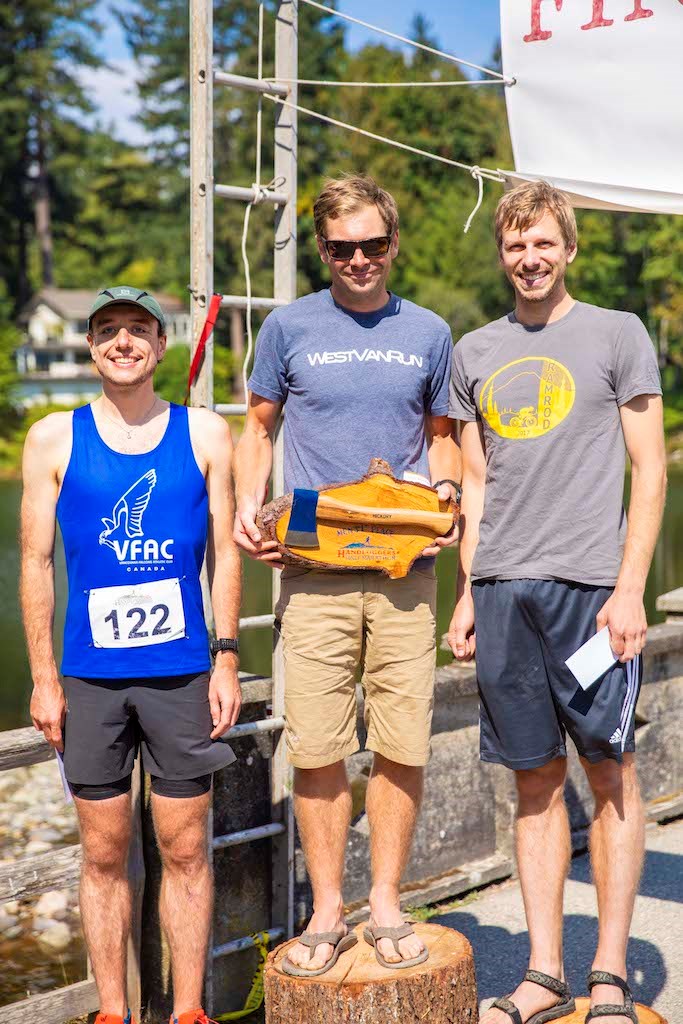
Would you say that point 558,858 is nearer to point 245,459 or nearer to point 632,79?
point 245,459

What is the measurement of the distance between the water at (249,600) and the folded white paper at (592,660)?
11.1 meters

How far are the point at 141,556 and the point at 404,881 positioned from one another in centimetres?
210

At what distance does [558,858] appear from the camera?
11.5 ft

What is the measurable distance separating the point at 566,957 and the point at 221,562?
1879 millimetres

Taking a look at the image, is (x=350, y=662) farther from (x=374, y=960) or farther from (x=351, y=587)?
Answer: (x=374, y=960)

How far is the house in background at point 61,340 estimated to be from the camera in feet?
179

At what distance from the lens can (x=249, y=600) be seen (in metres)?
20.1

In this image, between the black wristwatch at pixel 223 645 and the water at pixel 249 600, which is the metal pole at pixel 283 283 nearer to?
the black wristwatch at pixel 223 645

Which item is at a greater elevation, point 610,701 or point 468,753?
point 610,701

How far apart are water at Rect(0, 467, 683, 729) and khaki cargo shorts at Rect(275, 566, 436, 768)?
35.9ft

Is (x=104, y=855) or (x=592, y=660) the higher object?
(x=592, y=660)

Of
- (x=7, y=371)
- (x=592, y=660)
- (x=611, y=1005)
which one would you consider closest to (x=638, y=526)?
(x=592, y=660)

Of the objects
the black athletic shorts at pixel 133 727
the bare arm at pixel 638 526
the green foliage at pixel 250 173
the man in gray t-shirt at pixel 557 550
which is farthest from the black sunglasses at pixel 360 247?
the green foliage at pixel 250 173

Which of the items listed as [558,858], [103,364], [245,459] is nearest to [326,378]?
[245,459]
